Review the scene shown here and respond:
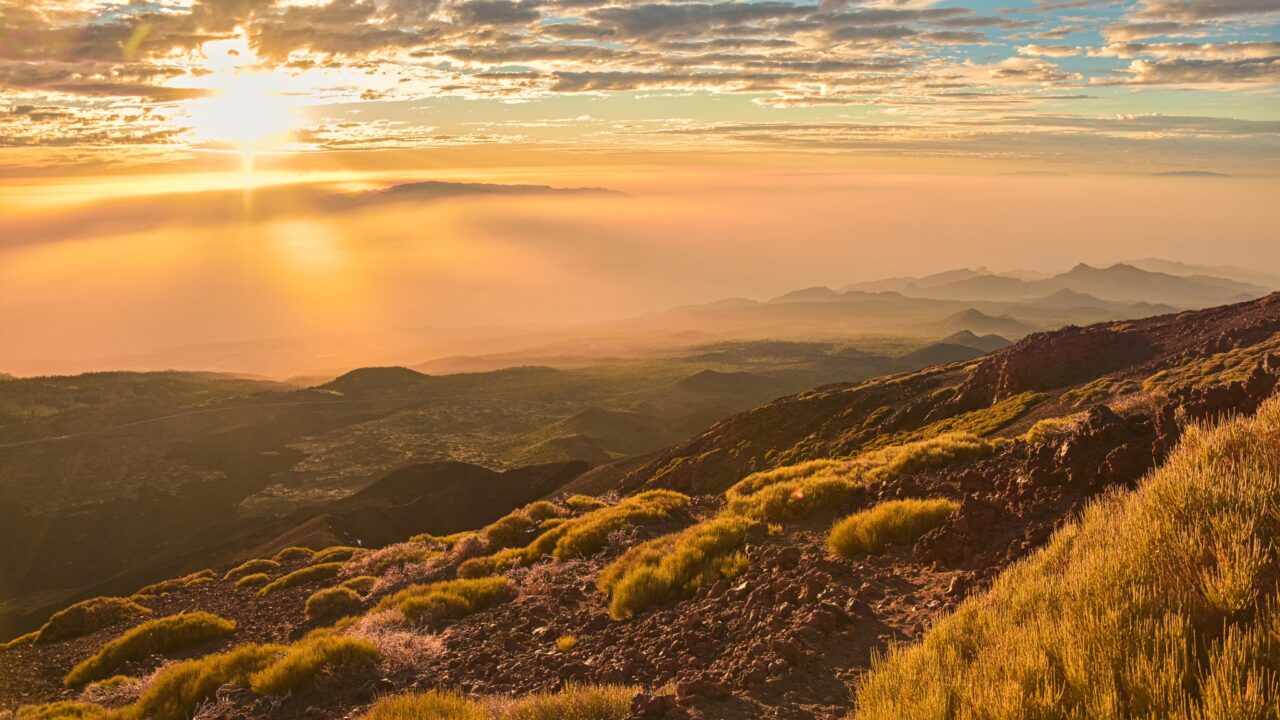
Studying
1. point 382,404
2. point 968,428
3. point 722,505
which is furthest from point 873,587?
point 382,404

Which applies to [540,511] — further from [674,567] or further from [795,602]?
[795,602]

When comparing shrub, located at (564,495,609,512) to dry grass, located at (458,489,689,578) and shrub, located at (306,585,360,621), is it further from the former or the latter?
shrub, located at (306,585,360,621)

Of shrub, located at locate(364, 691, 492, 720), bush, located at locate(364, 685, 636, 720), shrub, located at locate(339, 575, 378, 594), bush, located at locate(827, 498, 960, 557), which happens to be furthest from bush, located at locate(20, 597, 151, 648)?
bush, located at locate(827, 498, 960, 557)

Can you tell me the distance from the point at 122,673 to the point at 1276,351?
4377 centimetres

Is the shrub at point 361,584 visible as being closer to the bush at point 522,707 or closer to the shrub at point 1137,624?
the bush at point 522,707

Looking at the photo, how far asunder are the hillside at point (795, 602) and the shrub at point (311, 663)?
0.10ft

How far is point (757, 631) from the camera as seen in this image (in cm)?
841

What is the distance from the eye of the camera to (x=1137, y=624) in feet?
16.4

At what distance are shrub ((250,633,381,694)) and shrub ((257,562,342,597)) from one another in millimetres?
14259

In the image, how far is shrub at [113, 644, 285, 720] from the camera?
36.8 ft

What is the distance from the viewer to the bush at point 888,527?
10609mm

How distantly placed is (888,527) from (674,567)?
10.5 ft

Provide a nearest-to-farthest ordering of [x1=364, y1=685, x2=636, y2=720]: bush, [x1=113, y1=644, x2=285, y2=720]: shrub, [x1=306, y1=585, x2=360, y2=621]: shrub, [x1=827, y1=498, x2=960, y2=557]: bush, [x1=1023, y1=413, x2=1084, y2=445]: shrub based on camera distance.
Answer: [x1=364, y1=685, x2=636, y2=720]: bush < [x1=827, y1=498, x2=960, y2=557]: bush < [x1=113, y1=644, x2=285, y2=720]: shrub < [x1=1023, y1=413, x2=1084, y2=445]: shrub < [x1=306, y1=585, x2=360, y2=621]: shrub

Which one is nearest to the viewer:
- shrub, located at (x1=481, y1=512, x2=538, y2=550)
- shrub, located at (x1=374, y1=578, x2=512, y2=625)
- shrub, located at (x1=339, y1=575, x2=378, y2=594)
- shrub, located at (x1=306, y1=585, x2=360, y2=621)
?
shrub, located at (x1=374, y1=578, x2=512, y2=625)
